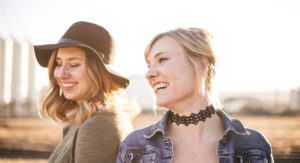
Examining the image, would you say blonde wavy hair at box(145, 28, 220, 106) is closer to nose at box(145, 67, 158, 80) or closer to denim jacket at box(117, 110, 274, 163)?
nose at box(145, 67, 158, 80)

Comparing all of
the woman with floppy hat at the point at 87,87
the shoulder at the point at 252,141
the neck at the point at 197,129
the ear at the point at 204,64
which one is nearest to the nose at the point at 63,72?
the woman with floppy hat at the point at 87,87

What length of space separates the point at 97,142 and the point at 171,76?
0.64 m

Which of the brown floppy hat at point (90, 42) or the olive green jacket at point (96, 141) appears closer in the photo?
the olive green jacket at point (96, 141)

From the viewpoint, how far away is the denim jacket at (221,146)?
2689 mm

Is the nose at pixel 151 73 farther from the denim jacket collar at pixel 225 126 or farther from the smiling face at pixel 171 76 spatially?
the denim jacket collar at pixel 225 126

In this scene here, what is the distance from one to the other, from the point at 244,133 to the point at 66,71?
4.27 ft

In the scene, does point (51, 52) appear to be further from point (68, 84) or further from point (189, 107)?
point (189, 107)

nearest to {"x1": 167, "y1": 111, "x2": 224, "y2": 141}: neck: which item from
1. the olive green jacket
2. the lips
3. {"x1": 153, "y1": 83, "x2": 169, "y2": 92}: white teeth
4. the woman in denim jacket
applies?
the woman in denim jacket

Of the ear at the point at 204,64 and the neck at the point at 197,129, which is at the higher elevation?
the ear at the point at 204,64

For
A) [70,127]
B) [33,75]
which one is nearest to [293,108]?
[33,75]

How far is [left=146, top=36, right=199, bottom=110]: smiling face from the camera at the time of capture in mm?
2664

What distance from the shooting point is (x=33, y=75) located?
3759 centimetres

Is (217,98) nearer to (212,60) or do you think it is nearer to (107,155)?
(212,60)

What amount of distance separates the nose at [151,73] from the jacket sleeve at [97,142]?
0.47 m
